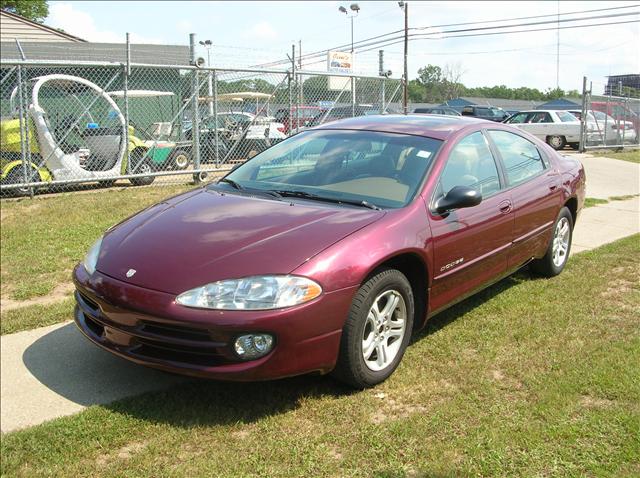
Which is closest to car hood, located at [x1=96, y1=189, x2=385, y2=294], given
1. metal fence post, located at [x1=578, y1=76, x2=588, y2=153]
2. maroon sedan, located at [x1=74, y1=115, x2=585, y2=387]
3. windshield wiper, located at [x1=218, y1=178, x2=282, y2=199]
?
maroon sedan, located at [x1=74, y1=115, x2=585, y2=387]

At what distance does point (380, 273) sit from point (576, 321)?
1.91m

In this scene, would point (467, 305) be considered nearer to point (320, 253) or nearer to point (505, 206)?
point (505, 206)

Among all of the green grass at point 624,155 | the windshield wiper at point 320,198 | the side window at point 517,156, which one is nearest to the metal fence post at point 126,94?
the windshield wiper at point 320,198

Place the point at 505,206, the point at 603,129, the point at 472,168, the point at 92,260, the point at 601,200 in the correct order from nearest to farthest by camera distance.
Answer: the point at 92,260 → the point at 472,168 → the point at 505,206 → the point at 601,200 → the point at 603,129

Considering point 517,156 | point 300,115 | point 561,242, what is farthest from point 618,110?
point 517,156

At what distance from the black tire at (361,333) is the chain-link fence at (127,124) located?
11.5 ft

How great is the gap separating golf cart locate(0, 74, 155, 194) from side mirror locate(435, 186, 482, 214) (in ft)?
20.9

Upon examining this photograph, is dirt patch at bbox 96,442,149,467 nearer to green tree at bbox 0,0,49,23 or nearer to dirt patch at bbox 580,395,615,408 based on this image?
dirt patch at bbox 580,395,615,408

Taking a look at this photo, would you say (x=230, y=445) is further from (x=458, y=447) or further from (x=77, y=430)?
A: (x=458, y=447)

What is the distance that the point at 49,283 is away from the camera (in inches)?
218

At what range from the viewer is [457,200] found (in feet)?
12.7

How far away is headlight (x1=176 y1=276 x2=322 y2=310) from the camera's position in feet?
9.89

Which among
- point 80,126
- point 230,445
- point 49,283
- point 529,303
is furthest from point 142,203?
point 230,445

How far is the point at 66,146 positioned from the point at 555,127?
55.0ft
